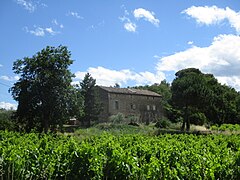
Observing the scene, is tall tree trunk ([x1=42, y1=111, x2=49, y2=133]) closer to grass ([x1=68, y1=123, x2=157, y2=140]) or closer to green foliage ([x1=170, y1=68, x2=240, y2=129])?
grass ([x1=68, y1=123, x2=157, y2=140])

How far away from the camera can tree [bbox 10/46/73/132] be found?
28.2 metres

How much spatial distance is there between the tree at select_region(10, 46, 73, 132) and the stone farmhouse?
806 inches

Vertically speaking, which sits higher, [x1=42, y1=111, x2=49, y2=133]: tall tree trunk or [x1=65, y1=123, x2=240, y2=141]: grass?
[x1=42, y1=111, x2=49, y2=133]: tall tree trunk

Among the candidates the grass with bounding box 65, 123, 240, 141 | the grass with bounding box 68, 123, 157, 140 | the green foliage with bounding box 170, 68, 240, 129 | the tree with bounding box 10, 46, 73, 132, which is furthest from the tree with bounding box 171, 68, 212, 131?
the tree with bounding box 10, 46, 73, 132

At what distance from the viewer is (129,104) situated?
5559 cm

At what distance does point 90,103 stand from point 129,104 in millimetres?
11645

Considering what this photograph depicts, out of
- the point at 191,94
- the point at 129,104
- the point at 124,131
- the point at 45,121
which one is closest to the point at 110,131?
the point at 124,131

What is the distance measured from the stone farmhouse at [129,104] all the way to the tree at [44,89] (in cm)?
2047

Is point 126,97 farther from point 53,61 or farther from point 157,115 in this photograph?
point 53,61

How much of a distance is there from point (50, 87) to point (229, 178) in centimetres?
2382

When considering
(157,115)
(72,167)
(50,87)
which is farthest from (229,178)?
(157,115)

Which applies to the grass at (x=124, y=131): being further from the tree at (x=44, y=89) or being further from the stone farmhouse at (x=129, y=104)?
the stone farmhouse at (x=129, y=104)

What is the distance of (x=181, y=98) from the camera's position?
3866 cm

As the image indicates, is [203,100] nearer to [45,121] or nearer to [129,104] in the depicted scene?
[129,104]
